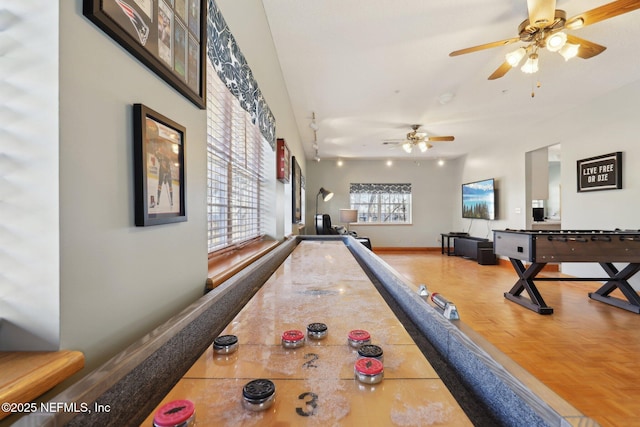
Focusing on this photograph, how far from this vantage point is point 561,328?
112 inches

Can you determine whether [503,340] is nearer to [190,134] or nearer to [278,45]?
[190,134]

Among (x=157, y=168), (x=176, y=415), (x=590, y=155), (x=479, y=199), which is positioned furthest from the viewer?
(x=479, y=199)

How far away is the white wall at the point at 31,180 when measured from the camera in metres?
0.56

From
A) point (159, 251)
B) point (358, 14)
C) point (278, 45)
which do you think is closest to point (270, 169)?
point (278, 45)

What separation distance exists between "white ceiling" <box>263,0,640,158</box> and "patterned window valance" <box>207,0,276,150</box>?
3.13ft

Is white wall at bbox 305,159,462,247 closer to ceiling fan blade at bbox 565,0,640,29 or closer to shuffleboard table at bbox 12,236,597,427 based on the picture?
ceiling fan blade at bbox 565,0,640,29

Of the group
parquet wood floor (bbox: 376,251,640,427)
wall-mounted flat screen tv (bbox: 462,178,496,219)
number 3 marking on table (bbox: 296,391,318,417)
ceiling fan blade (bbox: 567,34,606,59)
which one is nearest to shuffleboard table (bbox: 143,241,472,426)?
number 3 marking on table (bbox: 296,391,318,417)

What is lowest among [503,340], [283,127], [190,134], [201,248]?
[503,340]

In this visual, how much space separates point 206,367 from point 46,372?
269mm

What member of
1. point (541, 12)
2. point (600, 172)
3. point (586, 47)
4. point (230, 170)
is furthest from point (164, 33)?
point (600, 172)

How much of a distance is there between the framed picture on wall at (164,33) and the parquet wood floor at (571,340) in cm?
121

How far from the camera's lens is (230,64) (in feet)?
5.11

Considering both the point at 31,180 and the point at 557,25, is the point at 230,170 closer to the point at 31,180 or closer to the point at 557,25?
the point at 31,180

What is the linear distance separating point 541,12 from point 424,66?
1.32 metres
